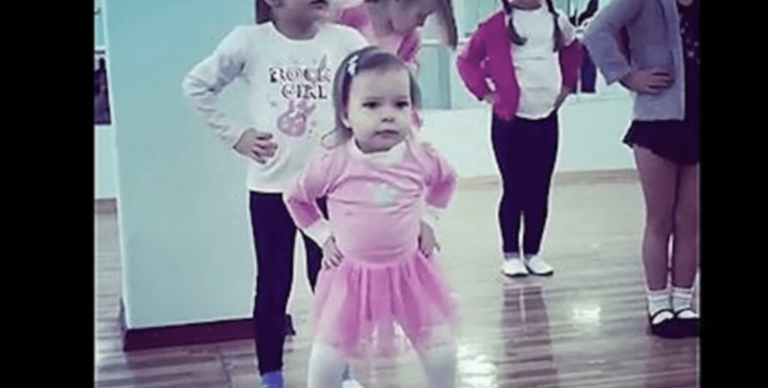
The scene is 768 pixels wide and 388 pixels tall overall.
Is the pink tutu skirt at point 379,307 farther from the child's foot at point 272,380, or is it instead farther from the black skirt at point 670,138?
the black skirt at point 670,138

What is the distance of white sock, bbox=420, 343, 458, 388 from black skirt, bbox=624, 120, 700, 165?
2.85 ft

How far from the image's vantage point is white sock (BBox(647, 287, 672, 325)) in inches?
100

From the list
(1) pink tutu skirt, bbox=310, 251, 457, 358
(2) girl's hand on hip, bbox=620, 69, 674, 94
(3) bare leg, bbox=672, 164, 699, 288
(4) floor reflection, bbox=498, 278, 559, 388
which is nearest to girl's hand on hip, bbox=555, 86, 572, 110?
(2) girl's hand on hip, bbox=620, 69, 674, 94

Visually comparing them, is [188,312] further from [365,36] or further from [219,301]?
[365,36]

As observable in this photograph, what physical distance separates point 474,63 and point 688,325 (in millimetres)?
874

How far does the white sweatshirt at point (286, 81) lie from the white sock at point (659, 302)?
116 cm

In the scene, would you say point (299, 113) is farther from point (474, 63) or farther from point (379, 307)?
point (474, 63)

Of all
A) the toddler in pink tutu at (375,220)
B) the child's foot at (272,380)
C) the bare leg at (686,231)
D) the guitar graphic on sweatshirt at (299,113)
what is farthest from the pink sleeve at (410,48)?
the bare leg at (686,231)

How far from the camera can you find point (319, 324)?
180 cm

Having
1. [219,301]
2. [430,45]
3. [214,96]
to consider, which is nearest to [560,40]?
[430,45]

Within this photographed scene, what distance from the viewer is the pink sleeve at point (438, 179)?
1759 millimetres

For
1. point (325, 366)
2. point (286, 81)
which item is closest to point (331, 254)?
point (325, 366)

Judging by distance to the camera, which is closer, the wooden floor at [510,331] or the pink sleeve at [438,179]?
the pink sleeve at [438,179]

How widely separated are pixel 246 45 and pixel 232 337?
83 cm
